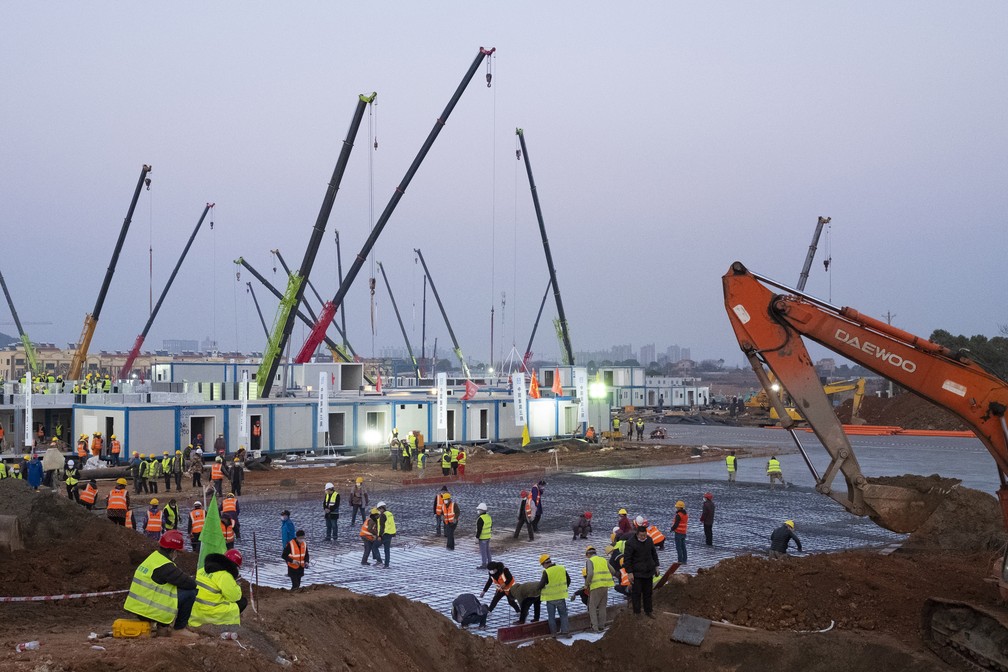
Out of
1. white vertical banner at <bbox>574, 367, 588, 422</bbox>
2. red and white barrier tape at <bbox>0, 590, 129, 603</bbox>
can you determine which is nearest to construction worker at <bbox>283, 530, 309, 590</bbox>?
red and white barrier tape at <bbox>0, 590, 129, 603</bbox>

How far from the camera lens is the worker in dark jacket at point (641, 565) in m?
13.8

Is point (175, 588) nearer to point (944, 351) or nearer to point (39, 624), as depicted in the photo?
point (39, 624)

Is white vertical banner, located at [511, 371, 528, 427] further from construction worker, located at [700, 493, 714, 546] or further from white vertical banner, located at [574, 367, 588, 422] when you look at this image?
construction worker, located at [700, 493, 714, 546]

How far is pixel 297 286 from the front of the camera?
43594 millimetres

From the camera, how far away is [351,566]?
1959 cm

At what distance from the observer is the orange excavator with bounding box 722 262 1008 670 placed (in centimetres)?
1252

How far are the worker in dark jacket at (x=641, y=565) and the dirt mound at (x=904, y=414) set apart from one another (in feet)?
179

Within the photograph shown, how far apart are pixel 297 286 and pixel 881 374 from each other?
33.8 meters

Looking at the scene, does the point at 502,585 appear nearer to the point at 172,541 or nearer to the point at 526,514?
the point at 172,541

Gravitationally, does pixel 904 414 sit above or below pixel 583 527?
above

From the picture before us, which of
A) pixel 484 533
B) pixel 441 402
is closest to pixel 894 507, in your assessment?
pixel 484 533

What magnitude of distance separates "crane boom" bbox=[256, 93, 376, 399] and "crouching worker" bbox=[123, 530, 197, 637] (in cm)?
3480

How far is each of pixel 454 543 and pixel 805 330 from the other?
36.7ft

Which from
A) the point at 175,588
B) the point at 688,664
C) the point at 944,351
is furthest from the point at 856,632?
the point at 175,588
